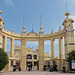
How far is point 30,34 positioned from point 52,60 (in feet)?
24.5

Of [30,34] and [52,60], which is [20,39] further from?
[52,60]

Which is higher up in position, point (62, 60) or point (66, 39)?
point (66, 39)

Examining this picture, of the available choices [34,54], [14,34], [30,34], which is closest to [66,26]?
[30,34]

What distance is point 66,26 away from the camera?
23312 millimetres

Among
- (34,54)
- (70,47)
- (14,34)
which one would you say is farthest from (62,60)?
(34,54)

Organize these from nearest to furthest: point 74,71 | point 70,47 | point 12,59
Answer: point 74,71, point 70,47, point 12,59

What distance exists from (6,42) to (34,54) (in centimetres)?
2479

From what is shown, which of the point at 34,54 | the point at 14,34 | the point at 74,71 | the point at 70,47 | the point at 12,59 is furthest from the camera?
the point at 34,54

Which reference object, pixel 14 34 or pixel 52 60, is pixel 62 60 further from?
pixel 14 34

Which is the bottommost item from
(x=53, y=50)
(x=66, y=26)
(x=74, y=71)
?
(x=74, y=71)

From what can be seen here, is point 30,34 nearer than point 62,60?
No

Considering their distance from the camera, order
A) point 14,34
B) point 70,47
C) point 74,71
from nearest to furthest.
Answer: point 74,71 → point 70,47 → point 14,34

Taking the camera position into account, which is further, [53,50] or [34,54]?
[34,54]

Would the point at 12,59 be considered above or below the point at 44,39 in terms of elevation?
below
